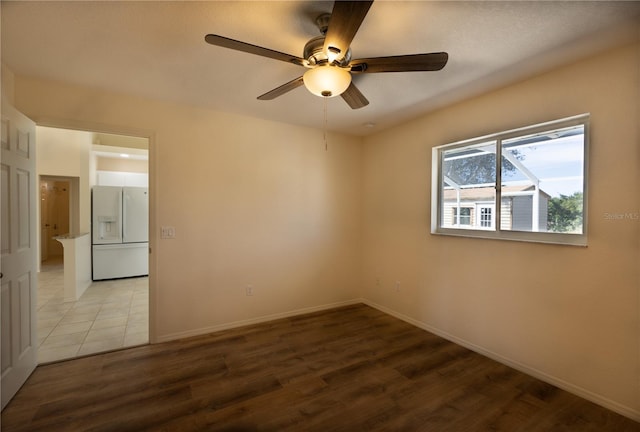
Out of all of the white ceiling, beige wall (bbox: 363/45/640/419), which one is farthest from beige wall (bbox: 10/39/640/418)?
the white ceiling

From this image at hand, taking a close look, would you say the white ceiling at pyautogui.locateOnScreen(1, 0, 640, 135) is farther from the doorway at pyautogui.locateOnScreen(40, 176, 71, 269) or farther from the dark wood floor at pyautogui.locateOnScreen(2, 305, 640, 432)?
the doorway at pyautogui.locateOnScreen(40, 176, 71, 269)

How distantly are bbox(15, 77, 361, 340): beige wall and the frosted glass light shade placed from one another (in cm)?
185

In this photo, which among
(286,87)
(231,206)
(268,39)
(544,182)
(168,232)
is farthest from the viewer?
(231,206)

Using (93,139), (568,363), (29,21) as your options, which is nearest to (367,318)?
(568,363)

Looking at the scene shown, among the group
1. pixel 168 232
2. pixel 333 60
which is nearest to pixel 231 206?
pixel 168 232

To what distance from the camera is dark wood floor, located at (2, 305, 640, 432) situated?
1.79 m

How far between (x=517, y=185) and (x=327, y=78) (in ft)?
6.63

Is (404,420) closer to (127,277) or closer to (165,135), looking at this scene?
(165,135)

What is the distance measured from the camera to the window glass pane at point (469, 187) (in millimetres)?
2715

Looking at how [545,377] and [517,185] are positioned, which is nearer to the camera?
[545,377]

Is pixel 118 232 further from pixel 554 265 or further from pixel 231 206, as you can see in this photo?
pixel 554 265

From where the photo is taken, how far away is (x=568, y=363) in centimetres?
212

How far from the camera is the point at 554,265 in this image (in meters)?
2.19

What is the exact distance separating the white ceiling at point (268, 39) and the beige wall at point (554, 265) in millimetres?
224
